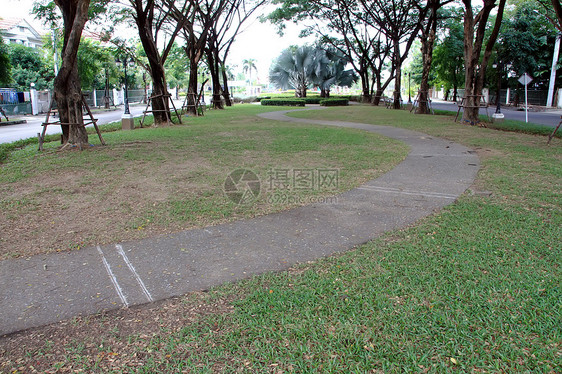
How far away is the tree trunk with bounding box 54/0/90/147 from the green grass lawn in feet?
25.4

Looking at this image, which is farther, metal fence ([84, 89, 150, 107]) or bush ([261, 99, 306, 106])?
metal fence ([84, 89, 150, 107])

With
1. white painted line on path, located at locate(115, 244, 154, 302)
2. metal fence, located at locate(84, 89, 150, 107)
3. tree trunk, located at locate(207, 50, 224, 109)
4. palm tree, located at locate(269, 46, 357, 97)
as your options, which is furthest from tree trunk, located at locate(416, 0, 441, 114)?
metal fence, located at locate(84, 89, 150, 107)

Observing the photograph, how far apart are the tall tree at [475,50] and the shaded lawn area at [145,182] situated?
6.35 meters

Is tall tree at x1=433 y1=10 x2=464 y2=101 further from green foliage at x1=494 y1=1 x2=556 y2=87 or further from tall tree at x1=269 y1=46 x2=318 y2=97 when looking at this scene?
tall tree at x1=269 y1=46 x2=318 y2=97

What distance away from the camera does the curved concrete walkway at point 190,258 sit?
2826mm

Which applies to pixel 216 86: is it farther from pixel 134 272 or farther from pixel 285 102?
pixel 134 272

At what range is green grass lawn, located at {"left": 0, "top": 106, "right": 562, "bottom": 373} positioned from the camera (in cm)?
218

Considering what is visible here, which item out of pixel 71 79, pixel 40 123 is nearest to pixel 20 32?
pixel 40 123

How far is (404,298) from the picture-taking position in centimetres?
273

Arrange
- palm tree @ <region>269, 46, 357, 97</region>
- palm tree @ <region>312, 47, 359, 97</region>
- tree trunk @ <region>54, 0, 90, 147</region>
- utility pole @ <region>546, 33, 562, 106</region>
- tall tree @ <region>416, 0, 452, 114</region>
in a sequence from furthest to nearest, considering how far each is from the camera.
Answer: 1. palm tree @ <region>269, 46, 357, 97</region>
2. palm tree @ <region>312, 47, 359, 97</region>
3. utility pole @ <region>546, 33, 562, 106</region>
4. tall tree @ <region>416, 0, 452, 114</region>
5. tree trunk @ <region>54, 0, 90, 147</region>

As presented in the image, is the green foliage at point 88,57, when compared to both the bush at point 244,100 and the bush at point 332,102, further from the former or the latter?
the bush at point 332,102

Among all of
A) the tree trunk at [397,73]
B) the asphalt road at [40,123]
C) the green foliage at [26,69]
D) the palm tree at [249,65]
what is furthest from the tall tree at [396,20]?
the palm tree at [249,65]

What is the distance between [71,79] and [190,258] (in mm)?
7485

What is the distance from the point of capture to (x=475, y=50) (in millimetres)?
14328
